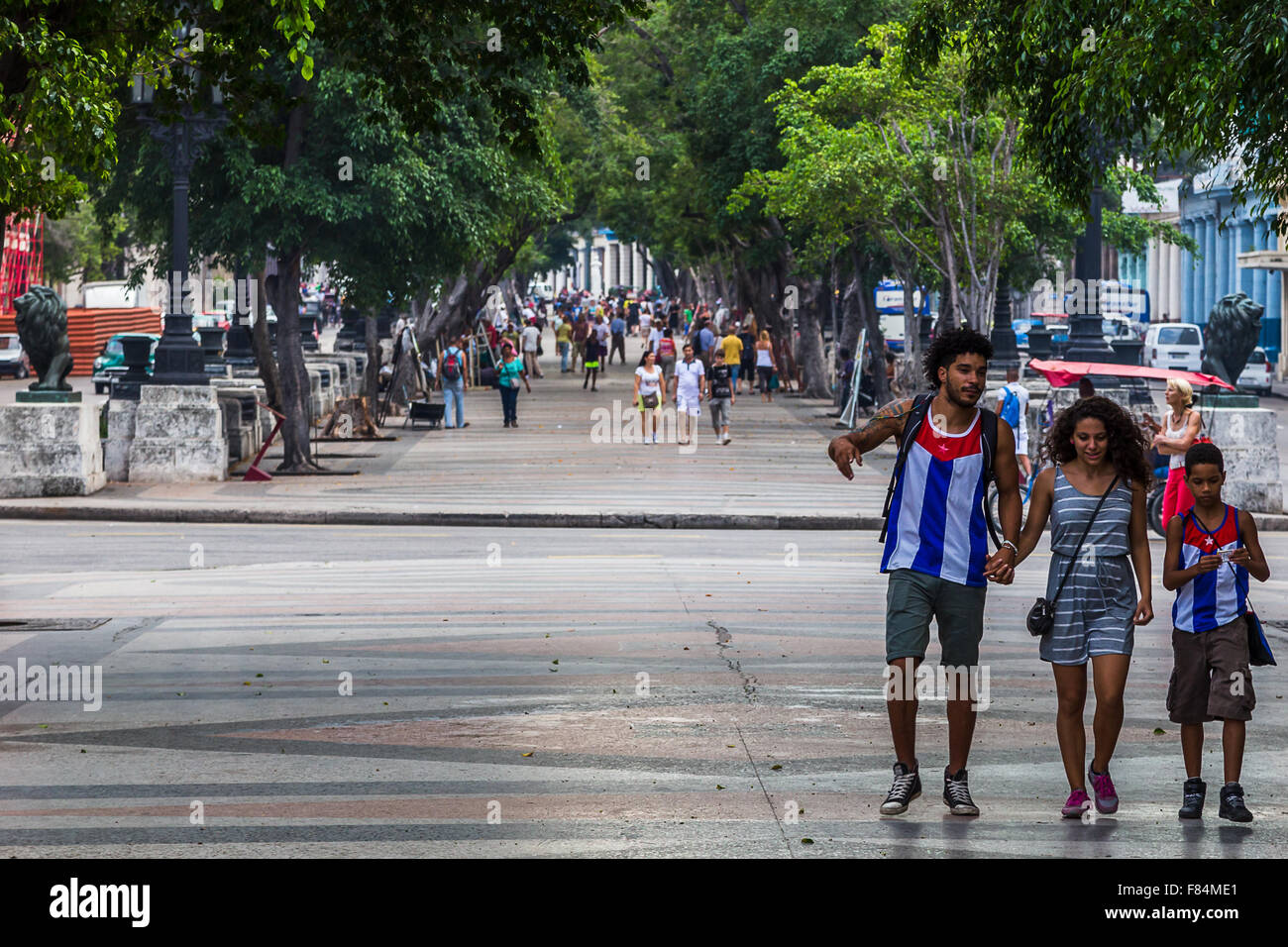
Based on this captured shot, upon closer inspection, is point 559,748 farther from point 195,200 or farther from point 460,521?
point 195,200

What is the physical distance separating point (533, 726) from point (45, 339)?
1622cm

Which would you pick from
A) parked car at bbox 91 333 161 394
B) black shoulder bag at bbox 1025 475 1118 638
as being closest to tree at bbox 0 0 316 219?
black shoulder bag at bbox 1025 475 1118 638

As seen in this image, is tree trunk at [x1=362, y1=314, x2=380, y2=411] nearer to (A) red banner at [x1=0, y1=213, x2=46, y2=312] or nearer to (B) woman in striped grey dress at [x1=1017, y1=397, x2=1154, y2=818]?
(B) woman in striped grey dress at [x1=1017, y1=397, x2=1154, y2=818]

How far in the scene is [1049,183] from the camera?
1276 centimetres

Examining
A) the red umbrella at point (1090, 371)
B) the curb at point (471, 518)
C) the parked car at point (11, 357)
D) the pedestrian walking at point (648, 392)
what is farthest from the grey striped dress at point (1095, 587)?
the parked car at point (11, 357)

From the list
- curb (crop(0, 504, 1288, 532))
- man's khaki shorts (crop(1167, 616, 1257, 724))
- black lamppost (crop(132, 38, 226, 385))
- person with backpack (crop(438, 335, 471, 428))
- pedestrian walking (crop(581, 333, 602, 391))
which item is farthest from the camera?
pedestrian walking (crop(581, 333, 602, 391))

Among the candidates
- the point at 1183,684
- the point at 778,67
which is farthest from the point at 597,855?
the point at 778,67

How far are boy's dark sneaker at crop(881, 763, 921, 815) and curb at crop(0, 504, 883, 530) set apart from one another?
12694 mm

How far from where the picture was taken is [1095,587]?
713 centimetres

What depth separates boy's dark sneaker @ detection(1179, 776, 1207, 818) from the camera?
7.04 meters

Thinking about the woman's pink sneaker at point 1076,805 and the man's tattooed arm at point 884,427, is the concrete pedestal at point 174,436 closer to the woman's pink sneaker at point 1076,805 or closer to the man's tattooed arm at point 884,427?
the man's tattooed arm at point 884,427

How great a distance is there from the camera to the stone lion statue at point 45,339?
902 inches

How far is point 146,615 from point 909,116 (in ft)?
59.0

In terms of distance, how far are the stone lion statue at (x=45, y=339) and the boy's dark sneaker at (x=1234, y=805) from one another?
18.4m
